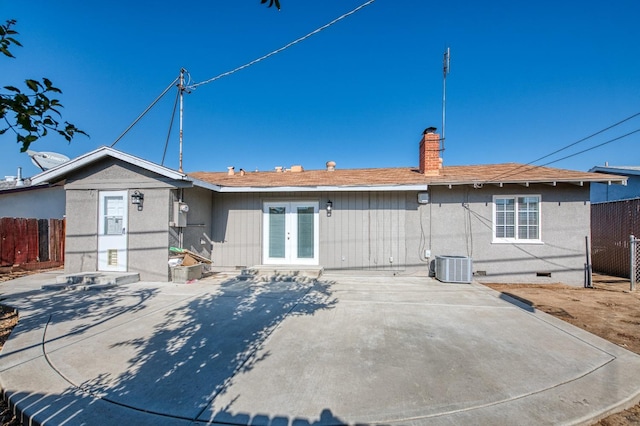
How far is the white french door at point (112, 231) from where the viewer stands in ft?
24.9

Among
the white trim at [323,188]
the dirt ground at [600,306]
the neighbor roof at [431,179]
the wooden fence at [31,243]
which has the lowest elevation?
the dirt ground at [600,306]

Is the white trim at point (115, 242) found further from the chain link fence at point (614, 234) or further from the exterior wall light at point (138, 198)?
the chain link fence at point (614, 234)

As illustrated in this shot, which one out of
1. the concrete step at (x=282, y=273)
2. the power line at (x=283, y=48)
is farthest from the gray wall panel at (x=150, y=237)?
the power line at (x=283, y=48)

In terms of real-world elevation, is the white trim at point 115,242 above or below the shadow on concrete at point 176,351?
above

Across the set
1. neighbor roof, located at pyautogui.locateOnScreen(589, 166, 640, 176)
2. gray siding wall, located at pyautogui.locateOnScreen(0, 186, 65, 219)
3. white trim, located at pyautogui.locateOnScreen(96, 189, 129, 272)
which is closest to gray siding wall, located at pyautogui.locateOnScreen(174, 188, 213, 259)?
white trim, located at pyautogui.locateOnScreen(96, 189, 129, 272)

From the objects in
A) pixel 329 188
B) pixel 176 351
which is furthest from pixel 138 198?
pixel 176 351

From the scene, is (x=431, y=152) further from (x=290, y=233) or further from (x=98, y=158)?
(x=98, y=158)

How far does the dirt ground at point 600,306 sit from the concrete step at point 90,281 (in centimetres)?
887

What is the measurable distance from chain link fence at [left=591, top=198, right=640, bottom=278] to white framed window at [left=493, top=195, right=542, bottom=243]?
3103mm

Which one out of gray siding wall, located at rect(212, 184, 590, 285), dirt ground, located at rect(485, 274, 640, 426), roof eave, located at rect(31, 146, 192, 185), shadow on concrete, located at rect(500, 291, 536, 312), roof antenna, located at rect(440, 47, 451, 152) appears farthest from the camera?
roof antenna, located at rect(440, 47, 451, 152)

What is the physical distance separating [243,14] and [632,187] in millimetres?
18497

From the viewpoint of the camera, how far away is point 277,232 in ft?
29.7

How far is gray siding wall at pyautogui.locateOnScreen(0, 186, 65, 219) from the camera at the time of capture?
11469 millimetres

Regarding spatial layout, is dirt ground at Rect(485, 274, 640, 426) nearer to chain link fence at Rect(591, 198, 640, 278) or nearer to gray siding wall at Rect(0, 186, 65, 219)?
chain link fence at Rect(591, 198, 640, 278)
